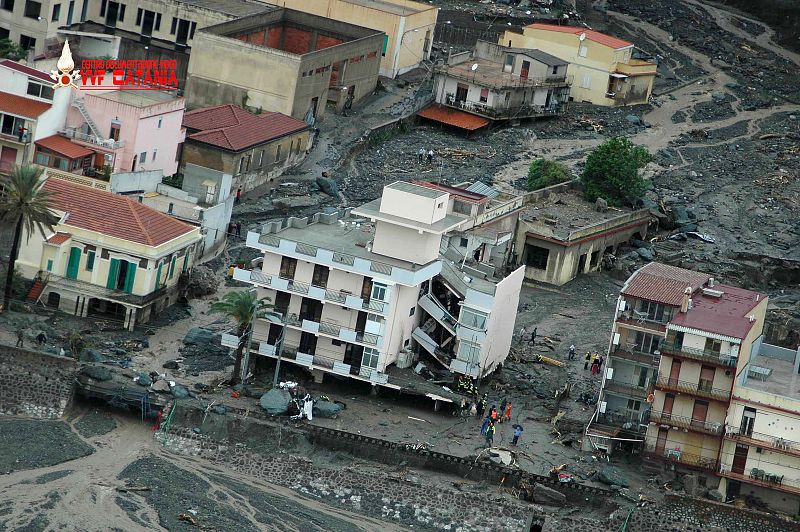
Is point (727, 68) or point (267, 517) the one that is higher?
point (727, 68)

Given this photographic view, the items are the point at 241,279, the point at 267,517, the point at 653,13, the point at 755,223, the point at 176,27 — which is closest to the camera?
the point at 267,517

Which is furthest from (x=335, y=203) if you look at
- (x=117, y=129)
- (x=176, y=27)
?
(x=176, y=27)

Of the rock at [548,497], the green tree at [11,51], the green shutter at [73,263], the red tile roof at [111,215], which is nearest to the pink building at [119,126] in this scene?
the red tile roof at [111,215]

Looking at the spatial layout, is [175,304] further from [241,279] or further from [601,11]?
[601,11]

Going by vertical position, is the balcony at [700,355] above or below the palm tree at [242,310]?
above

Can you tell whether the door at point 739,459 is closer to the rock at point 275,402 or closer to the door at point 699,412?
the door at point 699,412

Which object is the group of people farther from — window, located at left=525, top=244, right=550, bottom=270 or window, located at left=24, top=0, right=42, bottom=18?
window, located at left=24, top=0, right=42, bottom=18
